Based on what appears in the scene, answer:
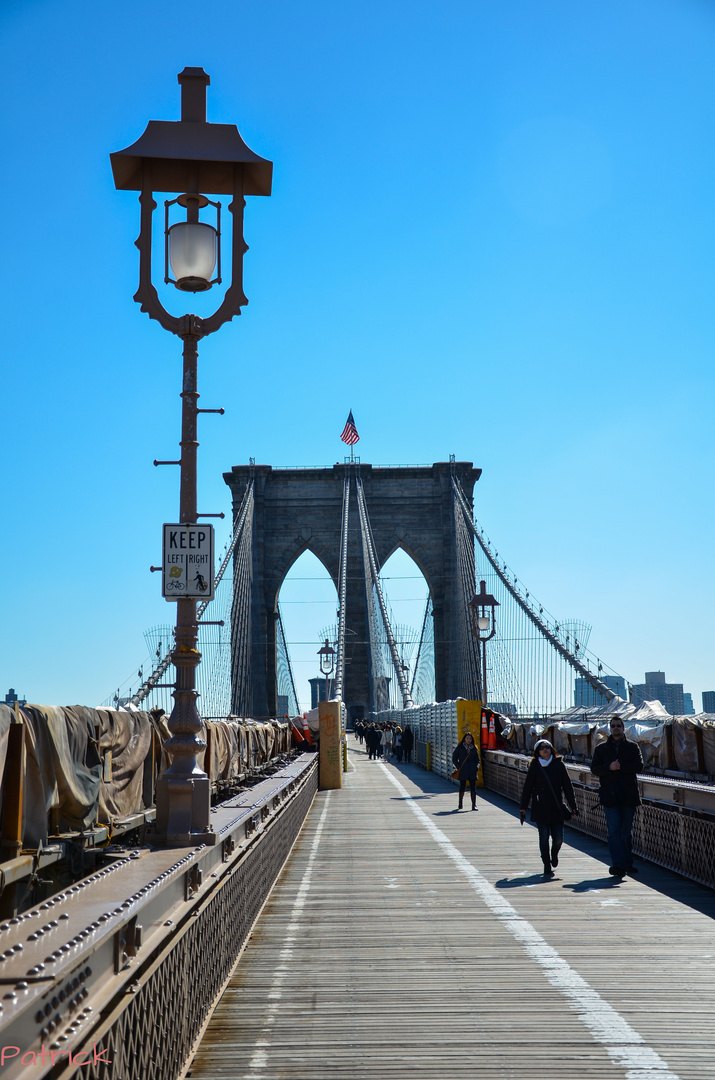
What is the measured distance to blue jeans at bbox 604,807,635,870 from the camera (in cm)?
901

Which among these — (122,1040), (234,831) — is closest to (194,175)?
(234,831)

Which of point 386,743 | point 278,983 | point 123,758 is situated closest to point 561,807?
point 123,758

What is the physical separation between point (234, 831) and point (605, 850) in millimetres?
6326

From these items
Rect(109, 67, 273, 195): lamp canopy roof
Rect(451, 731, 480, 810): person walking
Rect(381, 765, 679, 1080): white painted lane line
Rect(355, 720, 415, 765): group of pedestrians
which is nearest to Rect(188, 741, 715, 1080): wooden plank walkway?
Rect(381, 765, 679, 1080): white painted lane line

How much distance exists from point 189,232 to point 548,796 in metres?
6.12

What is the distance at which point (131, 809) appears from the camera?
8.82m

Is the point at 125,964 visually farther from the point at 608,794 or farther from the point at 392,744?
the point at 392,744

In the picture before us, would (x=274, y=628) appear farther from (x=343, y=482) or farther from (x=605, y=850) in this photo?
(x=605, y=850)

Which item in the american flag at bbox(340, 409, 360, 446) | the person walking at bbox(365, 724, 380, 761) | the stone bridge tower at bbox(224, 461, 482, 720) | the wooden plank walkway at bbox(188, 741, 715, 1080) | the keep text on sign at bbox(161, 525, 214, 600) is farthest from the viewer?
the american flag at bbox(340, 409, 360, 446)

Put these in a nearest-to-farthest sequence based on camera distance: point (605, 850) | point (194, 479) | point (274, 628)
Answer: point (194, 479)
point (605, 850)
point (274, 628)

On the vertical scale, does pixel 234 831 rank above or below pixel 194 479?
below

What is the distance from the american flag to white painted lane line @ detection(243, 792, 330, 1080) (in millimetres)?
60875

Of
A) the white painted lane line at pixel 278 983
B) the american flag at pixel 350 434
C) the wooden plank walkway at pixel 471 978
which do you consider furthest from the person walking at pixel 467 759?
the american flag at pixel 350 434

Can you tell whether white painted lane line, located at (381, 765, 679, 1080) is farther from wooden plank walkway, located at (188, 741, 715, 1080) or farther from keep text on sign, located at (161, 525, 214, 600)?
keep text on sign, located at (161, 525, 214, 600)
